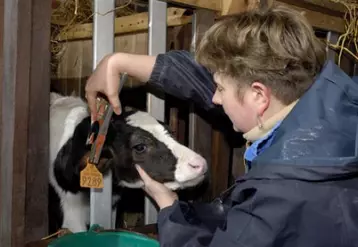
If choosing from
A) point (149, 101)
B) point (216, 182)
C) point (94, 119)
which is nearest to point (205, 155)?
point (216, 182)

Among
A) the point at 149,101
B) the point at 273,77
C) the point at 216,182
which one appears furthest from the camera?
the point at 216,182

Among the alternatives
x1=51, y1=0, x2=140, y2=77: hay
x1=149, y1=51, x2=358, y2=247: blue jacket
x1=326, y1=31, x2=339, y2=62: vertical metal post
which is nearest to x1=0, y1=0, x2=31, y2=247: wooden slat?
x1=149, y1=51, x2=358, y2=247: blue jacket

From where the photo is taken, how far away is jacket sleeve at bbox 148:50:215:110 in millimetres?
1804

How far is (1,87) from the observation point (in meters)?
1.53

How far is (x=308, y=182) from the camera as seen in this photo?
1108mm

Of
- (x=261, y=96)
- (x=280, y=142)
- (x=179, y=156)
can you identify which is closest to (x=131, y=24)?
(x=179, y=156)

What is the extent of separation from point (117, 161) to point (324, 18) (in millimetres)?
1190

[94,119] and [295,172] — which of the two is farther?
[94,119]

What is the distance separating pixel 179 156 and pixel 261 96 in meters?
0.67

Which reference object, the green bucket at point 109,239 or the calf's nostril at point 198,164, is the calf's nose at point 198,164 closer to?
the calf's nostril at point 198,164

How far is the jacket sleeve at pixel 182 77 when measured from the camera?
1.80 metres

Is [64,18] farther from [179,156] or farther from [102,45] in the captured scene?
[179,156]

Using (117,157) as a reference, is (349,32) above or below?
above

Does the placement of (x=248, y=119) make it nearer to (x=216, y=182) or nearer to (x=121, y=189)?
(x=216, y=182)
